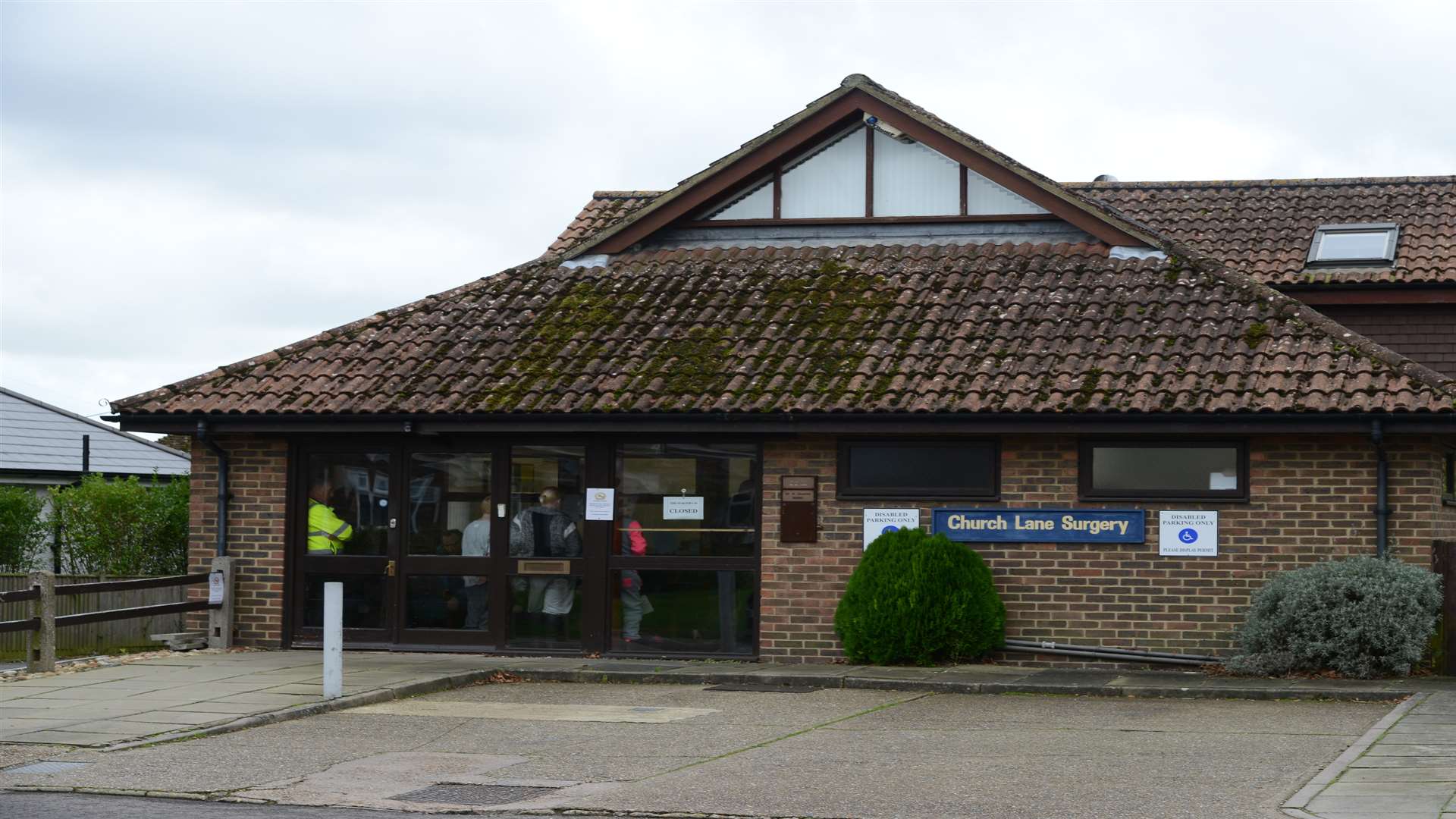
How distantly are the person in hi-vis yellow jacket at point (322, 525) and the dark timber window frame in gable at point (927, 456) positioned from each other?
17.0 ft

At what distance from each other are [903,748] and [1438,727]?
344 centimetres

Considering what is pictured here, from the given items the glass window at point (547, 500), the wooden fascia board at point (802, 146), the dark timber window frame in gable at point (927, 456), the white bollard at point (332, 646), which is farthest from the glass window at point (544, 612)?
the wooden fascia board at point (802, 146)

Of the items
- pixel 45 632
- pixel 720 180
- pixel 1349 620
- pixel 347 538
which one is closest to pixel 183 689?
pixel 45 632

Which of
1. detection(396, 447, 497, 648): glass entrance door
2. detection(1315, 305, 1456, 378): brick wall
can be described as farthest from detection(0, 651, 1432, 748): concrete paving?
detection(1315, 305, 1456, 378): brick wall

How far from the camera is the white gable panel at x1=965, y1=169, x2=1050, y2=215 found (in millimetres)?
18339

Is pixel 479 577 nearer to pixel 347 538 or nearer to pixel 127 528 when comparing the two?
pixel 347 538

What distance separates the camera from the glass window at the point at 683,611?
1620cm

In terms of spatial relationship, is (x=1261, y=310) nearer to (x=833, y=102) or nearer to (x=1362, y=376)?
(x=1362, y=376)

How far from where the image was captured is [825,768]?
9.79 m

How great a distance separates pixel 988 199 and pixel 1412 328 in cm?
536

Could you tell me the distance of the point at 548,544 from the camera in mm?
16750

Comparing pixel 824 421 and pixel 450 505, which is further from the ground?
pixel 824 421

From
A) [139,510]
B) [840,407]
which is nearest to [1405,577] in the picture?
[840,407]

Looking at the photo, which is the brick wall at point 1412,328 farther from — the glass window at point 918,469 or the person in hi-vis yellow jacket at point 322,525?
the person in hi-vis yellow jacket at point 322,525
